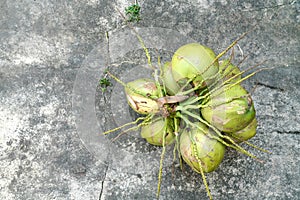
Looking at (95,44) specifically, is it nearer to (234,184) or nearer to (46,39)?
(46,39)

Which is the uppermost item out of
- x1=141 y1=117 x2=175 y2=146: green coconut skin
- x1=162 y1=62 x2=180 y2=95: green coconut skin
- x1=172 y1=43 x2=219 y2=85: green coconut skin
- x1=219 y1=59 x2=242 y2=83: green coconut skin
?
x1=172 y1=43 x2=219 y2=85: green coconut skin

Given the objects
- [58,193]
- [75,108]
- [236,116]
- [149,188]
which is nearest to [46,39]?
[75,108]

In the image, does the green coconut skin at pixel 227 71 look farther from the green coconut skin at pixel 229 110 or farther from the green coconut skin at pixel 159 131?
the green coconut skin at pixel 159 131

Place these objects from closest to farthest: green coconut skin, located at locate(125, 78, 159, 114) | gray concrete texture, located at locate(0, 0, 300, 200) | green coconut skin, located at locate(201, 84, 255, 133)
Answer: green coconut skin, located at locate(201, 84, 255, 133)
green coconut skin, located at locate(125, 78, 159, 114)
gray concrete texture, located at locate(0, 0, 300, 200)

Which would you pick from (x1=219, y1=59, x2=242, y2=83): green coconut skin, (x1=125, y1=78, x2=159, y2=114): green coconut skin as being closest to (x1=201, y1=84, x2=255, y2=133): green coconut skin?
(x1=219, y1=59, x2=242, y2=83): green coconut skin

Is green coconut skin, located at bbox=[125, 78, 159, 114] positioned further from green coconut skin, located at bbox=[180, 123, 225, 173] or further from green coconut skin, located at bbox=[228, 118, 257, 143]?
green coconut skin, located at bbox=[228, 118, 257, 143]

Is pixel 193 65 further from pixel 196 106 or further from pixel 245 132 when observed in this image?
pixel 245 132

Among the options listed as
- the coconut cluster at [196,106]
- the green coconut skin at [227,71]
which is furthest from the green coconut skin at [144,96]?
the green coconut skin at [227,71]
